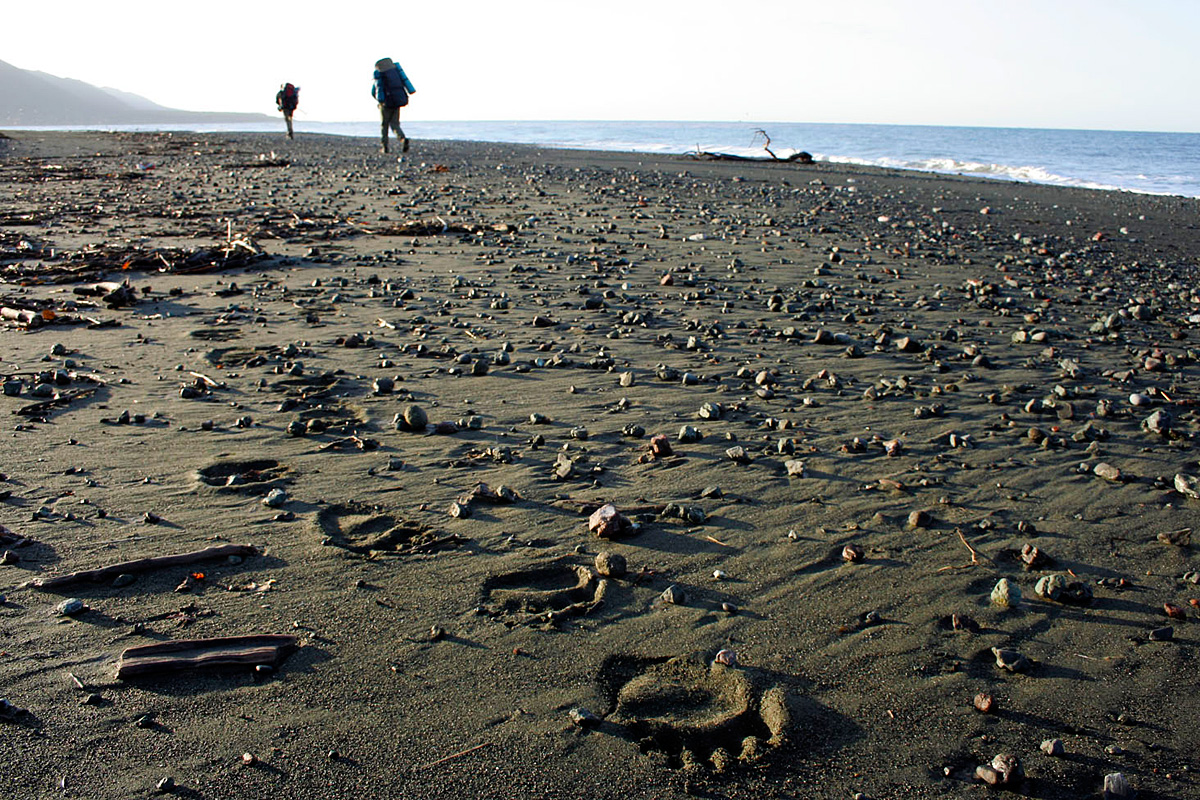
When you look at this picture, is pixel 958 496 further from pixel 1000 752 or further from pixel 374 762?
pixel 374 762

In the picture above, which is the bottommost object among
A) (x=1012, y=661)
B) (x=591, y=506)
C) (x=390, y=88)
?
(x=1012, y=661)

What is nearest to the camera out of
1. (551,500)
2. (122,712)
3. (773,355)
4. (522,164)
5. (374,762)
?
(374,762)

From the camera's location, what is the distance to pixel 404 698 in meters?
2.45

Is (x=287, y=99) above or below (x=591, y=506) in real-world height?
above

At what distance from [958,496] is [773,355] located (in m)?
2.35

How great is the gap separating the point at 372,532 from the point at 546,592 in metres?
0.91

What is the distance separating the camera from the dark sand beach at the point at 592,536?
2268 mm

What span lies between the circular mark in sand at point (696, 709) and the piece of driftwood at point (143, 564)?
1661 mm

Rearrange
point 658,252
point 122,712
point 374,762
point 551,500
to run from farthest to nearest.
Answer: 1. point 658,252
2. point 551,500
3. point 122,712
4. point 374,762

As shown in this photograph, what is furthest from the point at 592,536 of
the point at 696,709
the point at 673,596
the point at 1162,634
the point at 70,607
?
the point at 1162,634

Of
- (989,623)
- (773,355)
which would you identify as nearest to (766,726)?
(989,623)

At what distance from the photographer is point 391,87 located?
21.7 meters

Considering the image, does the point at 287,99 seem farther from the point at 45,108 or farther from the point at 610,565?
the point at 45,108

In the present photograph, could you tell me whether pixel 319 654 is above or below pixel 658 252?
below
